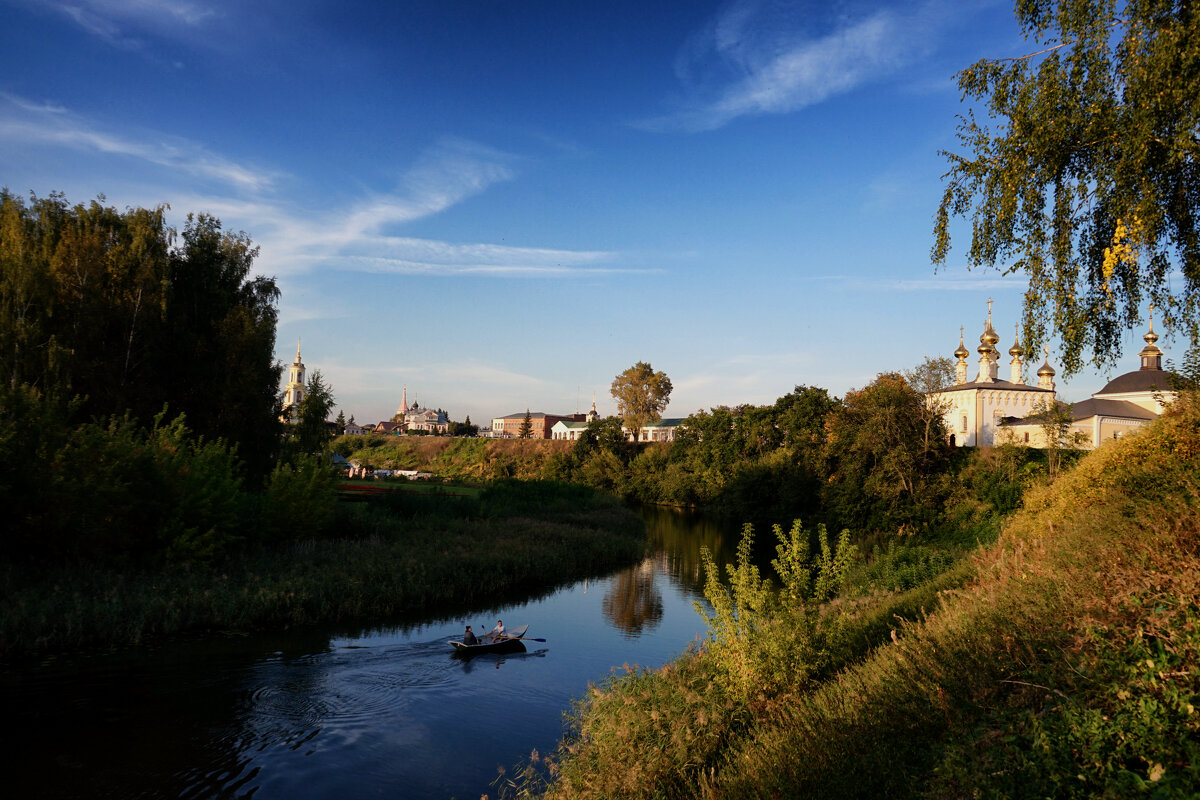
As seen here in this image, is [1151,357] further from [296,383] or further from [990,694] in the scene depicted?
[296,383]

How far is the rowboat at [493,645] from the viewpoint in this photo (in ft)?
56.7

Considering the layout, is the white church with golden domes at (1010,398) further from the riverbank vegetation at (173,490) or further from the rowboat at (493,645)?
the rowboat at (493,645)

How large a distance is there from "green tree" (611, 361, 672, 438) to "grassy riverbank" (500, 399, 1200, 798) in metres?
85.6

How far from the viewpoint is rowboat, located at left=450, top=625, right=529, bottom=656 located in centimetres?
1730

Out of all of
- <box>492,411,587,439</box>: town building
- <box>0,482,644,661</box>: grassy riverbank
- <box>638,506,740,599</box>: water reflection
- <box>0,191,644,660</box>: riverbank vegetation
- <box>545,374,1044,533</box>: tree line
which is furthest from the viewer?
<box>492,411,587,439</box>: town building

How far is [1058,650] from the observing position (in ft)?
20.0

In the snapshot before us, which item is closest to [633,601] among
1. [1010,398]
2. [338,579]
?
[338,579]

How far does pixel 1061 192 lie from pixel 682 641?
14.9m

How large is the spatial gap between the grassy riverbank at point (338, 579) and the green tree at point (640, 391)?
2335 inches

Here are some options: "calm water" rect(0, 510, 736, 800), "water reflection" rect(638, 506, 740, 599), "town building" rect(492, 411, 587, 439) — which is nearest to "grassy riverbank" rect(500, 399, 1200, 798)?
"calm water" rect(0, 510, 736, 800)

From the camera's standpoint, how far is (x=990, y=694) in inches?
242

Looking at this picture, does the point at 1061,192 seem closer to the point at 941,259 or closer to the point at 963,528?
the point at 941,259

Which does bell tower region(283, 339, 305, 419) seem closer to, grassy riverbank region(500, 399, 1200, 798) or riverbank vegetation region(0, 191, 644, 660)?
riverbank vegetation region(0, 191, 644, 660)

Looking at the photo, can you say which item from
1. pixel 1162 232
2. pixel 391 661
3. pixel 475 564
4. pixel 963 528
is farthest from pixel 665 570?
pixel 1162 232
